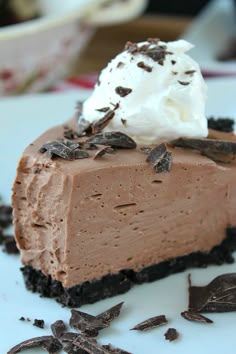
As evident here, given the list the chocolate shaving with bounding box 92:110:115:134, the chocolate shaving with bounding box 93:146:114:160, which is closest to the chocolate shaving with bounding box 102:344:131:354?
the chocolate shaving with bounding box 93:146:114:160

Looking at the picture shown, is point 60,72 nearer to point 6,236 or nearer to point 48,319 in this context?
point 6,236

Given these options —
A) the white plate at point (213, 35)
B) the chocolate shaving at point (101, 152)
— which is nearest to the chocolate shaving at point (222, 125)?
the chocolate shaving at point (101, 152)

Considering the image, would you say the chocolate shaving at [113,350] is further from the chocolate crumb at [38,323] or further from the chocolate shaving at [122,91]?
the chocolate shaving at [122,91]

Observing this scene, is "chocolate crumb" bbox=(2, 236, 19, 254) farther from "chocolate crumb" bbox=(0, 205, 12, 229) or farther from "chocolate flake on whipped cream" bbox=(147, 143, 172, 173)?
"chocolate flake on whipped cream" bbox=(147, 143, 172, 173)

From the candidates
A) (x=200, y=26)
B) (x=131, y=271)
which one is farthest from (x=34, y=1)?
(x=131, y=271)

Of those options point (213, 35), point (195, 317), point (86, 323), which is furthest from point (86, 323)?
point (213, 35)

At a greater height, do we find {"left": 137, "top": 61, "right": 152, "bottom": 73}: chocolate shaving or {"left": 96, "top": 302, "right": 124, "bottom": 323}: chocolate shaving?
{"left": 137, "top": 61, "right": 152, "bottom": 73}: chocolate shaving
